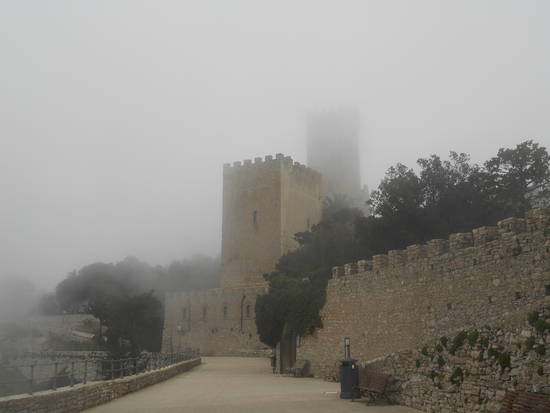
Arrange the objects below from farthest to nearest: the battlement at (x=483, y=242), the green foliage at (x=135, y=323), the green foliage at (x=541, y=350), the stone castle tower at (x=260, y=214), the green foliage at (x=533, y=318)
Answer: the stone castle tower at (x=260, y=214) → the green foliage at (x=135, y=323) → the battlement at (x=483, y=242) → the green foliage at (x=533, y=318) → the green foliage at (x=541, y=350)

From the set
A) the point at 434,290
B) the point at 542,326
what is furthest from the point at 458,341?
the point at 434,290

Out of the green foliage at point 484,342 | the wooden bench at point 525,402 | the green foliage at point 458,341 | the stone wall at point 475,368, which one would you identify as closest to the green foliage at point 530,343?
the stone wall at point 475,368

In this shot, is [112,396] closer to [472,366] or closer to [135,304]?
[472,366]

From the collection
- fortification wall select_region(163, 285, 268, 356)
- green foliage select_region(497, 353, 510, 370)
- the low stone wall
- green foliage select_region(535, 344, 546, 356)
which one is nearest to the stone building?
fortification wall select_region(163, 285, 268, 356)

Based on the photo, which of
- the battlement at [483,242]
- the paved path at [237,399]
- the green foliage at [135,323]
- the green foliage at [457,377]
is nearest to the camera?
the green foliage at [457,377]

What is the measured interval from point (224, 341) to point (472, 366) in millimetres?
32745

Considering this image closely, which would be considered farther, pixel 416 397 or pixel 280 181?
pixel 280 181

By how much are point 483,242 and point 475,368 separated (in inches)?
162

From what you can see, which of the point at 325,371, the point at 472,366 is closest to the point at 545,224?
the point at 472,366

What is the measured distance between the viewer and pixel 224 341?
135 ft

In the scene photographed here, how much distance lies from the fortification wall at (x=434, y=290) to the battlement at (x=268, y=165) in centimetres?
2339

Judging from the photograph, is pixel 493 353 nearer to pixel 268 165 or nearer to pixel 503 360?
pixel 503 360

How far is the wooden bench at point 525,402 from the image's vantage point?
7266 mm

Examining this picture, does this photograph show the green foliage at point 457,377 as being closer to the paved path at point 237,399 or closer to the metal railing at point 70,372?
the paved path at point 237,399
